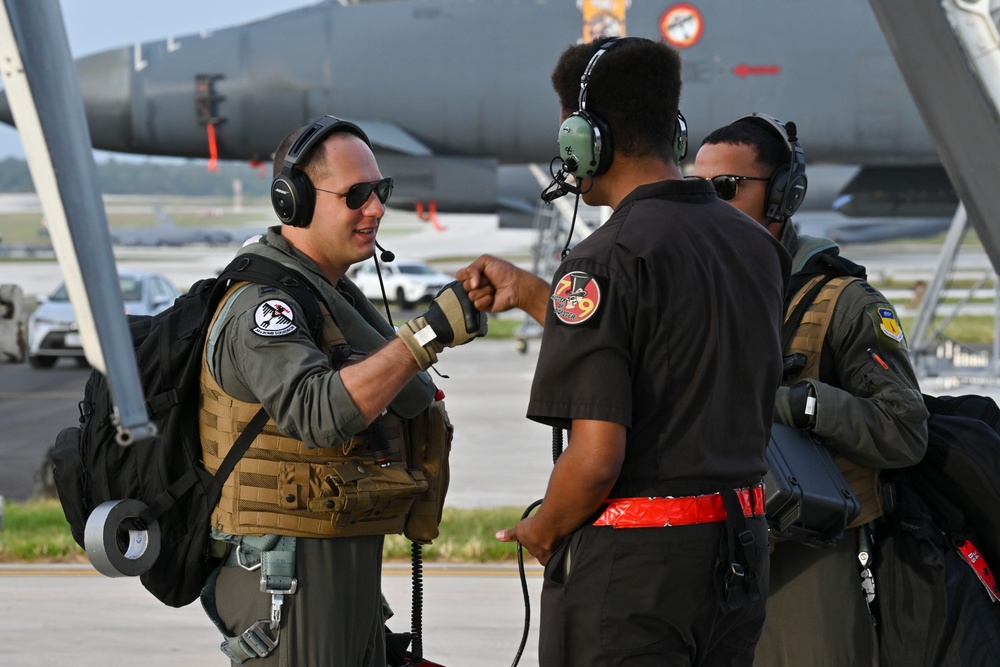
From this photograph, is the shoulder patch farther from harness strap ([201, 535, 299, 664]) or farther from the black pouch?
harness strap ([201, 535, 299, 664])

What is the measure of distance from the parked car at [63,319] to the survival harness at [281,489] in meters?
16.2

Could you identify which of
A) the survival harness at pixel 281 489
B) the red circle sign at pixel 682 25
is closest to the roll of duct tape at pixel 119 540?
the survival harness at pixel 281 489

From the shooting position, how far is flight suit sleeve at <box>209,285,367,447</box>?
2605mm

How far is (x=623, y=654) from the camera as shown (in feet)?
7.90

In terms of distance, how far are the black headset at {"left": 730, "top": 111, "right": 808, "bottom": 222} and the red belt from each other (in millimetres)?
1237

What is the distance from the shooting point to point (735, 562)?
2.49m

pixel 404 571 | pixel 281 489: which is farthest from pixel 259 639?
pixel 404 571

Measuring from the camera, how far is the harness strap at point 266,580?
2797 millimetres

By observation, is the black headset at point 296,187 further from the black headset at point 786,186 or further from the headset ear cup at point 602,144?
the black headset at point 786,186

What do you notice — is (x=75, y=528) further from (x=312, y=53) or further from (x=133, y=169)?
(x=133, y=169)

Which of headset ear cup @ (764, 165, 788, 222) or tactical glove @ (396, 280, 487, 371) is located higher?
headset ear cup @ (764, 165, 788, 222)

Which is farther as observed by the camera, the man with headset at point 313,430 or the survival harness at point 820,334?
the survival harness at point 820,334

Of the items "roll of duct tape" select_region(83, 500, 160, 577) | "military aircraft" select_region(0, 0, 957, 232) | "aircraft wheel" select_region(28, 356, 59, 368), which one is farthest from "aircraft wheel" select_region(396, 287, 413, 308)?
"roll of duct tape" select_region(83, 500, 160, 577)

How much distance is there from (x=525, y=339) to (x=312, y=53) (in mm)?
7526
